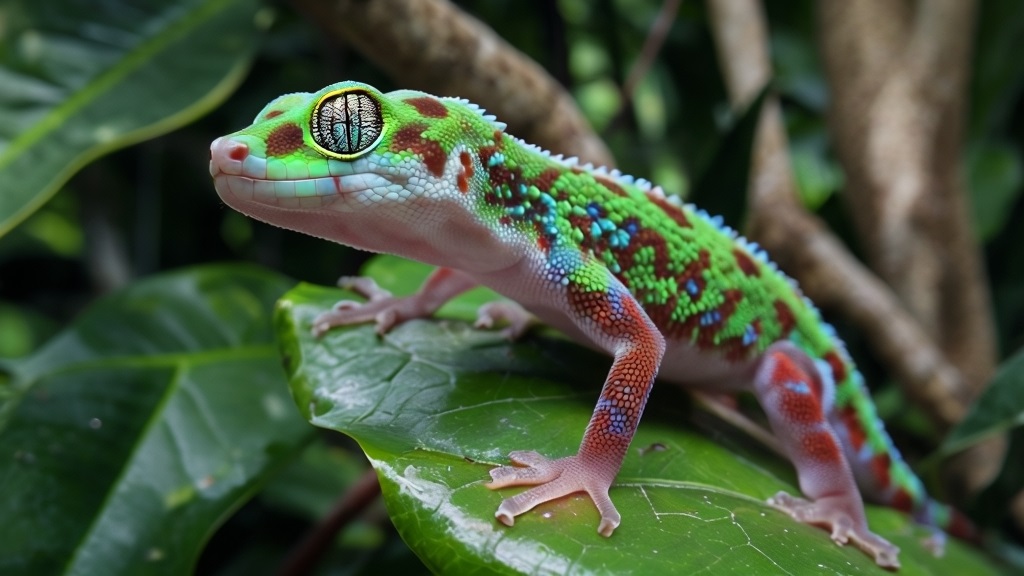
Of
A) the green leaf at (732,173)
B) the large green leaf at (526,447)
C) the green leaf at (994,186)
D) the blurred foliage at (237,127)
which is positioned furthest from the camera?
the green leaf at (994,186)

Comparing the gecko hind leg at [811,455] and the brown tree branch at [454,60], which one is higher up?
the brown tree branch at [454,60]

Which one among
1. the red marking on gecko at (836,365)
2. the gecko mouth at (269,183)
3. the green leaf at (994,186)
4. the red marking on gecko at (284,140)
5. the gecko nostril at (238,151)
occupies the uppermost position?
the green leaf at (994,186)

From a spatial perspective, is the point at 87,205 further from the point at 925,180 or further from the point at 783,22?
the point at 783,22

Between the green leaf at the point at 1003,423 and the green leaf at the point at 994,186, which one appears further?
the green leaf at the point at 994,186

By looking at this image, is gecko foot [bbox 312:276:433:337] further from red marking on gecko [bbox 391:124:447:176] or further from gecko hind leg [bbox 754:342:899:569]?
gecko hind leg [bbox 754:342:899:569]

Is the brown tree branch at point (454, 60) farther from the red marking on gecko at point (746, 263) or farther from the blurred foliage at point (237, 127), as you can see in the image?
the red marking on gecko at point (746, 263)

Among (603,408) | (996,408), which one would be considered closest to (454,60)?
(603,408)

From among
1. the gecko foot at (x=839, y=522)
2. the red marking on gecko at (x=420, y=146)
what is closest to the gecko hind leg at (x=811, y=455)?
the gecko foot at (x=839, y=522)
